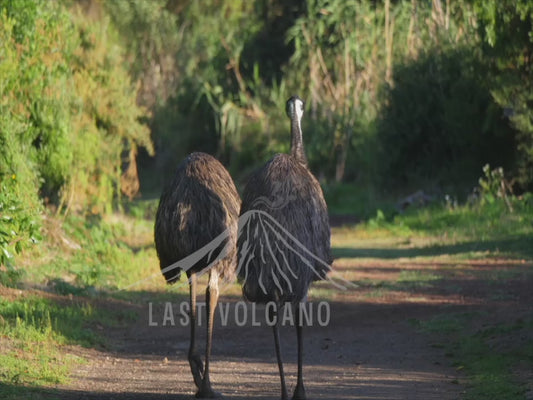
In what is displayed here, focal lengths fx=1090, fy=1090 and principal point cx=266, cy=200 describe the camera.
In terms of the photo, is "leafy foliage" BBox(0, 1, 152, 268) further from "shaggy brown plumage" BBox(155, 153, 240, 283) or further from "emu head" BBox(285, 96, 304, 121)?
"emu head" BBox(285, 96, 304, 121)

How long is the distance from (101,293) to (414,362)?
4704 mm

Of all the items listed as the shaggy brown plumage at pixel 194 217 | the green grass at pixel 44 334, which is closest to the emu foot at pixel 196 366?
the shaggy brown plumage at pixel 194 217

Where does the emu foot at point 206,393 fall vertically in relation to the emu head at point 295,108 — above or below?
below

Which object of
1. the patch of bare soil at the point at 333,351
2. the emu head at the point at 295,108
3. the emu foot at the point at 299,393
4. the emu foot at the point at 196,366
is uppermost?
the emu head at the point at 295,108

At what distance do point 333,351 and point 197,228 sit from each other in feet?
8.20

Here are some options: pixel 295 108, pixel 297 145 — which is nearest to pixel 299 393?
pixel 297 145

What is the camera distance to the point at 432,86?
2322 cm

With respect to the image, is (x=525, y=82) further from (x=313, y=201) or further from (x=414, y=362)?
(x=313, y=201)

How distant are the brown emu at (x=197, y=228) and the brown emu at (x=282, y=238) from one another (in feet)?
0.80

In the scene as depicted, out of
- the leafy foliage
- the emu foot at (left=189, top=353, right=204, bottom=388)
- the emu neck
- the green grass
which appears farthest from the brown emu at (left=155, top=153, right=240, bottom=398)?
the leafy foliage

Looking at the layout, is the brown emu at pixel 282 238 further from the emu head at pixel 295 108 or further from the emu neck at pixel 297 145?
the emu head at pixel 295 108

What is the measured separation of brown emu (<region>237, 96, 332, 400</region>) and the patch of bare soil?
0.80 m

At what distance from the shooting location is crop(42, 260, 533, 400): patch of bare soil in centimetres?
841

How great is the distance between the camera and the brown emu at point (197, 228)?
844 centimetres
